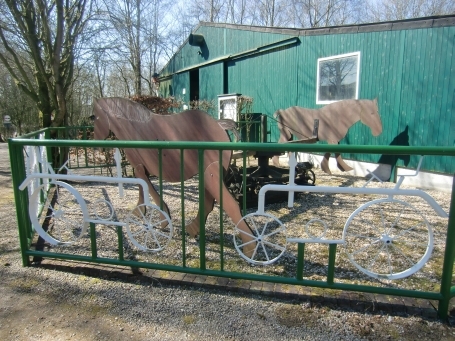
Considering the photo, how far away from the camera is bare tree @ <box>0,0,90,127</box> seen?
7469 millimetres

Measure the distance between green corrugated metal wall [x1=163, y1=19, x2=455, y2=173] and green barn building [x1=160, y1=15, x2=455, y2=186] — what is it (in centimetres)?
2

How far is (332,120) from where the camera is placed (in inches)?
306

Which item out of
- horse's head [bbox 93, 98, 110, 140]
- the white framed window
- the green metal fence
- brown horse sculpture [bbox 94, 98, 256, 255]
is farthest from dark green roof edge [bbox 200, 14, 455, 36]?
horse's head [bbox 93, 98, 110, 140]

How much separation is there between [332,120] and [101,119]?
5.58 metres

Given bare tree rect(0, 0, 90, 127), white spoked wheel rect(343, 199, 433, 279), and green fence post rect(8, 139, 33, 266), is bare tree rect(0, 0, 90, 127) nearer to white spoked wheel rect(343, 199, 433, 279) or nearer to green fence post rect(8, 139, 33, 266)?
green fence post rect(8, 139, 33, 266)

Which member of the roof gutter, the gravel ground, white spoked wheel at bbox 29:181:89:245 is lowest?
the gravel ground

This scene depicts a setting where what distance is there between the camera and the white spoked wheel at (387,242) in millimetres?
2682

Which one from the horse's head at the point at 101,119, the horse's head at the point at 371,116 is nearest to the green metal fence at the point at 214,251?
the horse's head at the point at 101,119

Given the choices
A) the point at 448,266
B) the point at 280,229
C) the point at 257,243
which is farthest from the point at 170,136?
the point at 448,266

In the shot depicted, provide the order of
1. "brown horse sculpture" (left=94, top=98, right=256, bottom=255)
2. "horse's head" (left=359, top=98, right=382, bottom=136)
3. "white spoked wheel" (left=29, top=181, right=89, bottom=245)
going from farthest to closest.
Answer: "horse's head" (left=359, top=98, right=382, bottom=136)
"brown horse sculpture" (left=94, top=98, right=256, bottom=255)
"white spoked wheel" (left=29, top=181, right=89, bottom=245)

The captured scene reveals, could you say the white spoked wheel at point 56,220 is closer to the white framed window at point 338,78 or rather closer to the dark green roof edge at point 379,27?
the white framed window at point 338,78

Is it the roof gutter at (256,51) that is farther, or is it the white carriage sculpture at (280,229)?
the roof gutter at (256,51)

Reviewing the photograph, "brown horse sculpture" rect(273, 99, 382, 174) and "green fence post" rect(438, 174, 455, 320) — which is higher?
"brown horse sculpture" rect(273, 99, 382, 174)

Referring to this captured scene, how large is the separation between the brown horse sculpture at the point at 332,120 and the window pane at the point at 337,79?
829 millimetres
